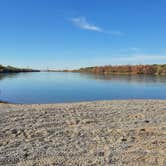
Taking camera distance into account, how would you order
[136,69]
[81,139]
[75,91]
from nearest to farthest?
[81,139] < [75,91] < [136,69]

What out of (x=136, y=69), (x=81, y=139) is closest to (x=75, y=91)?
(x=81, y=139)

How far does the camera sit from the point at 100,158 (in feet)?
15.1

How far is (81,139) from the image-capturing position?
591 centimetres

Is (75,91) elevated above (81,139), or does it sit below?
below

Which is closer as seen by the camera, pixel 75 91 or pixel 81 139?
pixel 81 139

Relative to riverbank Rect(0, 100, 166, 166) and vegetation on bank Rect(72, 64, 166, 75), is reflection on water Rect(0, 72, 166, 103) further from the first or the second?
vegetation on bank Rect(72, 64, 166, 75)

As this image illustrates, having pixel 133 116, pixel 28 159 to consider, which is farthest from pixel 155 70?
pixel 28 159

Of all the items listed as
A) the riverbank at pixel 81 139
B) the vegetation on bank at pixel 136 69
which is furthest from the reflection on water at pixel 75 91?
the vegetation on bank at pixel 136 69

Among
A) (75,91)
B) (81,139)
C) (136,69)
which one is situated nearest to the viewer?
(81,139)

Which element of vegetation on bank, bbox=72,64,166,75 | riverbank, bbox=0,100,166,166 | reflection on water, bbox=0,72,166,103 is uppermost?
vegetation on bank, bbox=72,64,166,75

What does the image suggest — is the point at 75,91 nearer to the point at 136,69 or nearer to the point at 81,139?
the point at 81,139

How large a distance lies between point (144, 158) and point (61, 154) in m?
1.66

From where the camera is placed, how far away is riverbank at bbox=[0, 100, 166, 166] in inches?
180

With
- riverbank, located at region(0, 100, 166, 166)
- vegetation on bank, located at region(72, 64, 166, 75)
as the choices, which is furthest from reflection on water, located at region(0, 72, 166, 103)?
vegetation on bank, located at region(72, 64, 166, 75)
